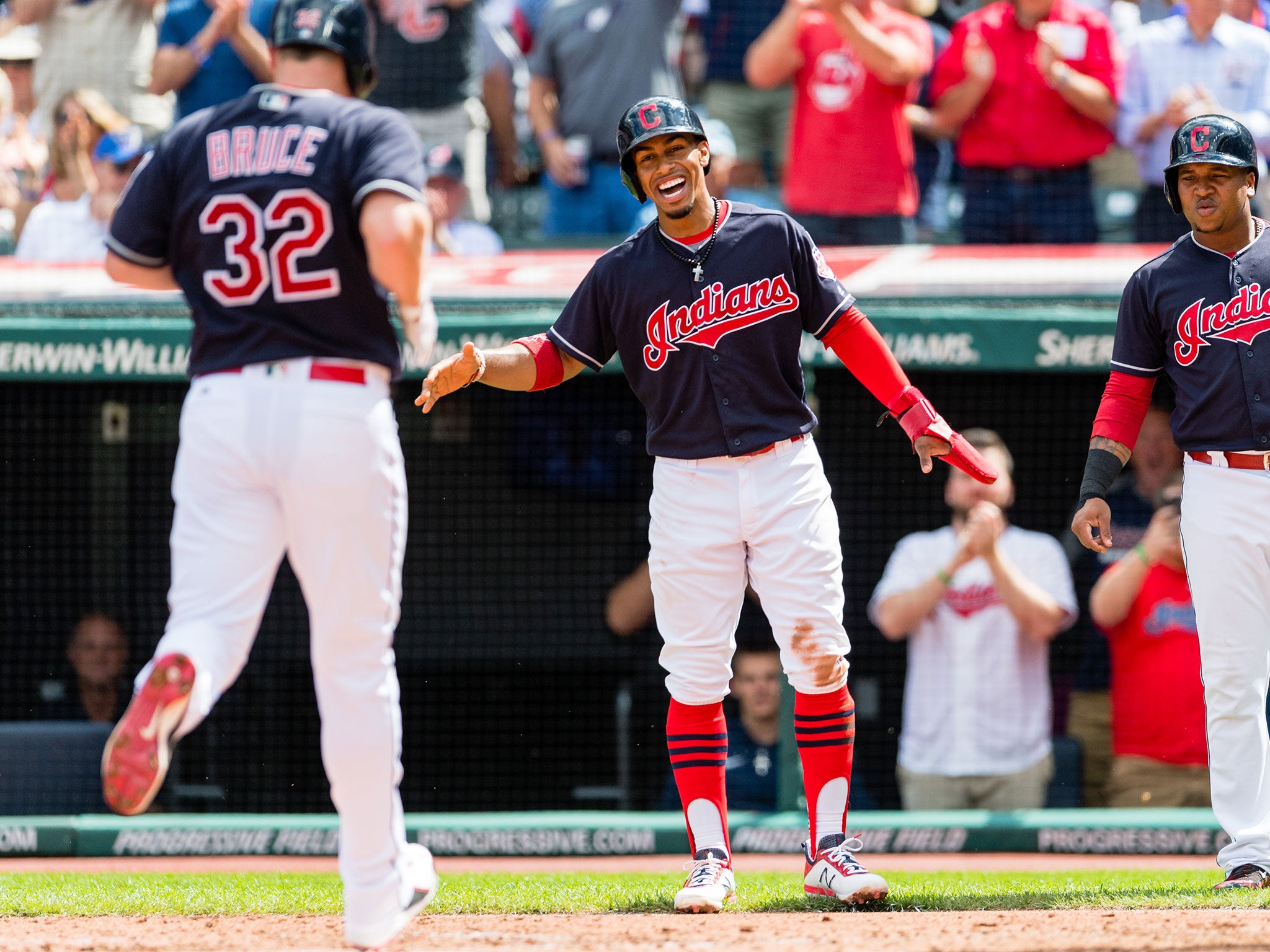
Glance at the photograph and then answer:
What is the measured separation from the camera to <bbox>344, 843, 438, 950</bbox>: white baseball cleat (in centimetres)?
298

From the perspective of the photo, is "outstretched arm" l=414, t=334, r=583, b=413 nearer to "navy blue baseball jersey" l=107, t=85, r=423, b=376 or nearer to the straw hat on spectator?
"navy blue baseball jersey" l=107, t=85, r=423, b=376

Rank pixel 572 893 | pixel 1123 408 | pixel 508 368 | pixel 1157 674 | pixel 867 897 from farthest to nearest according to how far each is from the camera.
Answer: pixel 1157 674, pixel 572 893, pixel 1123 408, pixel 508 368, pixel 867 897

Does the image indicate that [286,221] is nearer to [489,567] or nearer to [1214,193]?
[1214,193]

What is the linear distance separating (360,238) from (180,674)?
2.90 feet

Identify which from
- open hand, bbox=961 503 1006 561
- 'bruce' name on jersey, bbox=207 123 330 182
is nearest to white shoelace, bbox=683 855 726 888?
'bruce' name on jersey, bbox=207 123 330 182

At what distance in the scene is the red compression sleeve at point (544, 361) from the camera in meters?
4.03

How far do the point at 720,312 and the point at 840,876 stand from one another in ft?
4.63

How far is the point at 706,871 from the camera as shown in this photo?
3.90 m

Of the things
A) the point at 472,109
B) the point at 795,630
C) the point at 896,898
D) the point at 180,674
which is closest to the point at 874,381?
the point at 795,630

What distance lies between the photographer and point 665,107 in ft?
12.6

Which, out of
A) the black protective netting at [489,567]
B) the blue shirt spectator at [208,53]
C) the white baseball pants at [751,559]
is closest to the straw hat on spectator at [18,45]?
the blue shirt spectator at [208,53]

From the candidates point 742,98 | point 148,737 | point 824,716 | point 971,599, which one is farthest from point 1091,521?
point 742,98

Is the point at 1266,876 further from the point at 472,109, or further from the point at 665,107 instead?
the point at 472,109

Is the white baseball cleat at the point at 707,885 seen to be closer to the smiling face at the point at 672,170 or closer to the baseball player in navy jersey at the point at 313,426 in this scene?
the baseball player in navy jersey at the point at 313,426
